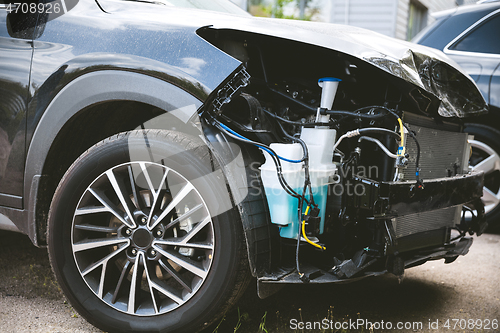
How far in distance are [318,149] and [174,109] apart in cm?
68

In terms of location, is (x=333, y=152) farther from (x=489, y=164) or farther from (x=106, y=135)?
(x=489, y=164)

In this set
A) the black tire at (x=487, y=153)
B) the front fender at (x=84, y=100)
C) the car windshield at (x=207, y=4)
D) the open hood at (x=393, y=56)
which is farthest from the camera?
the black tire at (x=487, y=153)

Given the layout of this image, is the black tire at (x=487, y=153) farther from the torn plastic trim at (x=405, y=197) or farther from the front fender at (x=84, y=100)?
the front fender at (x=84, y=100)

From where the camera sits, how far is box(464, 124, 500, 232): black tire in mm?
3986

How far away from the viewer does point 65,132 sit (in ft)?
7.16

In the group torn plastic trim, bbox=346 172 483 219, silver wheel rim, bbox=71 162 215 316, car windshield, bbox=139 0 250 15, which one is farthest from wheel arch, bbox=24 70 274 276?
car windshield, bbox=139 0 250 15

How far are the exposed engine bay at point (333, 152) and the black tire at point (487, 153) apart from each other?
202 cm

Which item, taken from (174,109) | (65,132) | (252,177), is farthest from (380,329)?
(65,132)

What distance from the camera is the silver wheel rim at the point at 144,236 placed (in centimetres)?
194

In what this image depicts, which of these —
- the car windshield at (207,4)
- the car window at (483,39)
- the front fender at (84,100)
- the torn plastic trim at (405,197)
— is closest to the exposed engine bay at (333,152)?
the torn plastic trim at (405,197)

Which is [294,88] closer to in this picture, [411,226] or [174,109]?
[174,109]

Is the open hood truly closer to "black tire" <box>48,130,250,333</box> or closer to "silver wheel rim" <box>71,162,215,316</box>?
"black tire" <box>48,130,250,333</box>

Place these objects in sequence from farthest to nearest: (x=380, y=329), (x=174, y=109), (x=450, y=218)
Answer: (x=450, y=218) < (x=380, y=329) < (x=174, y=109)

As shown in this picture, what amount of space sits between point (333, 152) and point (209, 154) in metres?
0.60
